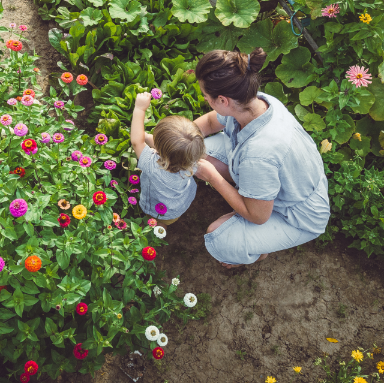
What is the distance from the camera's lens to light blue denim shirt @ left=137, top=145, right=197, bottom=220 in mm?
2121

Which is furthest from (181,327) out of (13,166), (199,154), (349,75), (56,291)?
(349,75)

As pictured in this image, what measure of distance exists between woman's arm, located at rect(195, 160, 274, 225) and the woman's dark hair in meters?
0.47

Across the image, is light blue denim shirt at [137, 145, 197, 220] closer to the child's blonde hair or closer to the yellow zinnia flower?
the child's blonde hair

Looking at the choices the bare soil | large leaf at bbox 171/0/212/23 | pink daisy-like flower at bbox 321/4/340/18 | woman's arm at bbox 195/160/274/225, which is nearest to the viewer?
woman's arm at bbox 195/160/274/225

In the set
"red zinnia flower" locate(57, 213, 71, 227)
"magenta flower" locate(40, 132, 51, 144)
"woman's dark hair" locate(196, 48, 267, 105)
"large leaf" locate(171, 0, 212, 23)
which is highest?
"woman's dark hair" locate(196, 48, 267, 105)

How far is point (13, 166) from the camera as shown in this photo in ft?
6.22

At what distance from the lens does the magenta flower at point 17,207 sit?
5.03 feet

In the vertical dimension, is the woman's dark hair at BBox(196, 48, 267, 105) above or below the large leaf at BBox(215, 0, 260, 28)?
above

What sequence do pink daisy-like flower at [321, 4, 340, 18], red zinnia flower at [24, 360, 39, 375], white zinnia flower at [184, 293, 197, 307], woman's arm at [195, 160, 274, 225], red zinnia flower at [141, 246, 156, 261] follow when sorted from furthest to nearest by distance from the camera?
pink daisy-like flower at [321, 4, 340, 18] → woman's arm at [195, 160, 274, 225] → white zinnia flower at [184, 293, 197, 307] → red zinnia flower at [141, 246, 156, 261] → red zinnia flower at [24, 360, 39, 375]

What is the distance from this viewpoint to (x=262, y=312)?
2678 millimetres

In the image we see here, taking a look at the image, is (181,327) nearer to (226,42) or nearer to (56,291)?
(56,291)

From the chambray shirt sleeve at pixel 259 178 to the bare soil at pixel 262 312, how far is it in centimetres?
107

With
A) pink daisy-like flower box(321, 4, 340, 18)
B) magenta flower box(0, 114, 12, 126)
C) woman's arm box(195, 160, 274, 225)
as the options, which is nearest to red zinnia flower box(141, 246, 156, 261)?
woman's arm box(195, 160, 274, 225)

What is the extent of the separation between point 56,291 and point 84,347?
0.33 m
